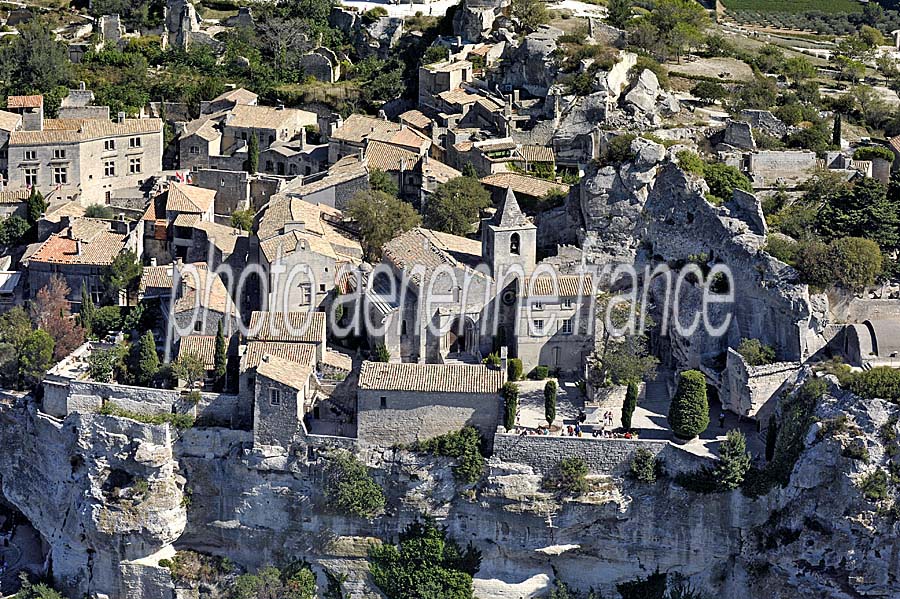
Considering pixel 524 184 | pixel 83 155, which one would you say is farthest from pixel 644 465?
pixel 83 155

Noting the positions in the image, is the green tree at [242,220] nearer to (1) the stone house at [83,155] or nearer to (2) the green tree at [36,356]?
(1) the stone house at [83,155]

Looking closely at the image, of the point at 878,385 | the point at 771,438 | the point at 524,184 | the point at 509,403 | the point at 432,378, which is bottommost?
the point at 771,438

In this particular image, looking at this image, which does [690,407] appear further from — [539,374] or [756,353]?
[539,374]

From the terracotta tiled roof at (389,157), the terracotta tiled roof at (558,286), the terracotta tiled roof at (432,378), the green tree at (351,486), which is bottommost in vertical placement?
the green tree at (351,486)

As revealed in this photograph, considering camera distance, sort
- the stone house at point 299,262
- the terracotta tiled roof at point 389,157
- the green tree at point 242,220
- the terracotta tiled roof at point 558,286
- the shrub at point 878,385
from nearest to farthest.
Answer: the shrub at point 878,385 → the terracotta tiled roof at point 558,286 → the stone house at point 299,262 → the green tree at point 242,220 → the terracotta tiled roof at point 389,157

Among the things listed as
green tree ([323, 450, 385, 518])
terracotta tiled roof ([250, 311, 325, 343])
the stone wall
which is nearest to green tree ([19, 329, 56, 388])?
terracotta tiled roof ([250, 311, 325, 343])

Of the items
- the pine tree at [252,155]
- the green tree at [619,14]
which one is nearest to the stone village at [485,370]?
the pine tree at [252,155]
